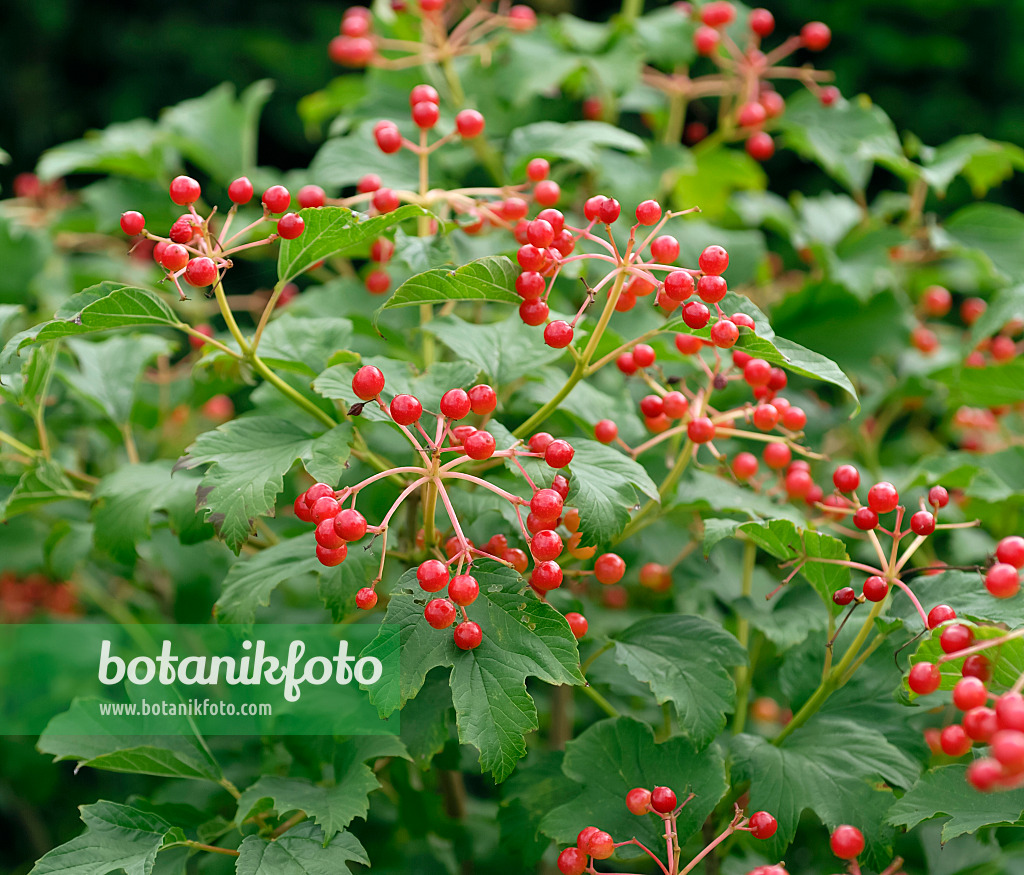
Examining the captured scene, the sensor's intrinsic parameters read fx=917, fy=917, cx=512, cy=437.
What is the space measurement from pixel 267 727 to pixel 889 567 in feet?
2.10

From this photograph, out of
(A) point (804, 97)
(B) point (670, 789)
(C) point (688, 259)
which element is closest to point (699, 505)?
(B) point (670, 789)

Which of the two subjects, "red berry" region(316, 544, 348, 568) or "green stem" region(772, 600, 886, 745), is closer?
"red berry" region(316, 544, 348, 568)

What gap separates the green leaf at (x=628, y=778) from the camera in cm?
83

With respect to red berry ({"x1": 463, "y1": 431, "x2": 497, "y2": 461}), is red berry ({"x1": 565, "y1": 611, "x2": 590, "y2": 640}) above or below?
below

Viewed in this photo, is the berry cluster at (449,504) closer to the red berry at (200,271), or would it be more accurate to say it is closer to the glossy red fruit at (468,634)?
the glossy red fruit at (468,634)

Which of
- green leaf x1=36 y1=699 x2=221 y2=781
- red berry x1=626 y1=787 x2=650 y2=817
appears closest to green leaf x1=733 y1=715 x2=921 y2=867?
red berry x1=626 y1=787 x2=650 y2=817

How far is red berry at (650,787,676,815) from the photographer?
785 millimetres

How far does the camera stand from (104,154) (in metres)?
1.42

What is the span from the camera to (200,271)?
29.7 inches

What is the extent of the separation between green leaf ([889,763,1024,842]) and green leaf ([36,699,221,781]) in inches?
25.6

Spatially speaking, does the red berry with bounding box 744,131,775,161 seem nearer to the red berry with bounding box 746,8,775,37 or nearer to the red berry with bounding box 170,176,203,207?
the red berry with bounding box 746,8,775,37

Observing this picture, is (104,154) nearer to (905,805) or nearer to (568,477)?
(568,477)

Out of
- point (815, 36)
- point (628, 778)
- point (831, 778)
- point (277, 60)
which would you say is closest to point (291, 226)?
point (628, 778)

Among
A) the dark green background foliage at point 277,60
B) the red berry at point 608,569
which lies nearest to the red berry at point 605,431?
the red berry at point 608,569
